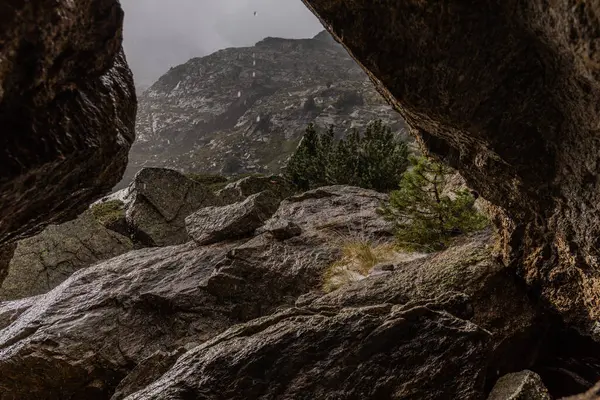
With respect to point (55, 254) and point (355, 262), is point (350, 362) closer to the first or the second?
point (355, 262)

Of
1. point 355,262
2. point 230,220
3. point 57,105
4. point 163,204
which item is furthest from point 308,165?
point 57,105

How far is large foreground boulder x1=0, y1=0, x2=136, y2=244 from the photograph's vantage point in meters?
3.71

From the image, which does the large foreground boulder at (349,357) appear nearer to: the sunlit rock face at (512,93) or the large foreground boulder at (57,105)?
the sunlit rock face at (512,93)

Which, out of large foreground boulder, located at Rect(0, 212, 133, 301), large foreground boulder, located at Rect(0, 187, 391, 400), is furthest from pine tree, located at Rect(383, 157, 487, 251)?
large foreground boulder, located at Rect(0, 212, 133, 301)

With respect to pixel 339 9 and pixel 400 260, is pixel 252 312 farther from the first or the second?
pixel 339 9

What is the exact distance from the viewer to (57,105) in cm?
462

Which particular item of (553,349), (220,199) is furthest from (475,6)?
(220,199)

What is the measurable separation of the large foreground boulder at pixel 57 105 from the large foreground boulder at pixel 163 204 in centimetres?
1953

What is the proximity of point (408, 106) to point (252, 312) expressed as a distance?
7439 millimetres

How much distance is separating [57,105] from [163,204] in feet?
74.8

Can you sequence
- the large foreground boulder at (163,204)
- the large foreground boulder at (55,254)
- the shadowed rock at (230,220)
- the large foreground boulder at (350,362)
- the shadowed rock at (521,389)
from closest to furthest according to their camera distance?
the shadowed rock at (521,389) → the large foreground boulder at (350,362) → the shadowed rock at (230,220) → the large foreground boulder at (55,254) → the large foreground boulder at (163,204)

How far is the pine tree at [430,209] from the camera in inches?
416

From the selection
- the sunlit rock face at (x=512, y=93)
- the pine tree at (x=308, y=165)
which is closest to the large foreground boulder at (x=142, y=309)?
the sunlit rock face at (x=512, y=93)

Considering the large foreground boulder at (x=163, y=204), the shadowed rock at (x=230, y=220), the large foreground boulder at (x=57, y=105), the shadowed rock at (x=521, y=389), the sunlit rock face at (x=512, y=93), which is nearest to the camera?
the large foreground boulder at (x=57, y=105)
